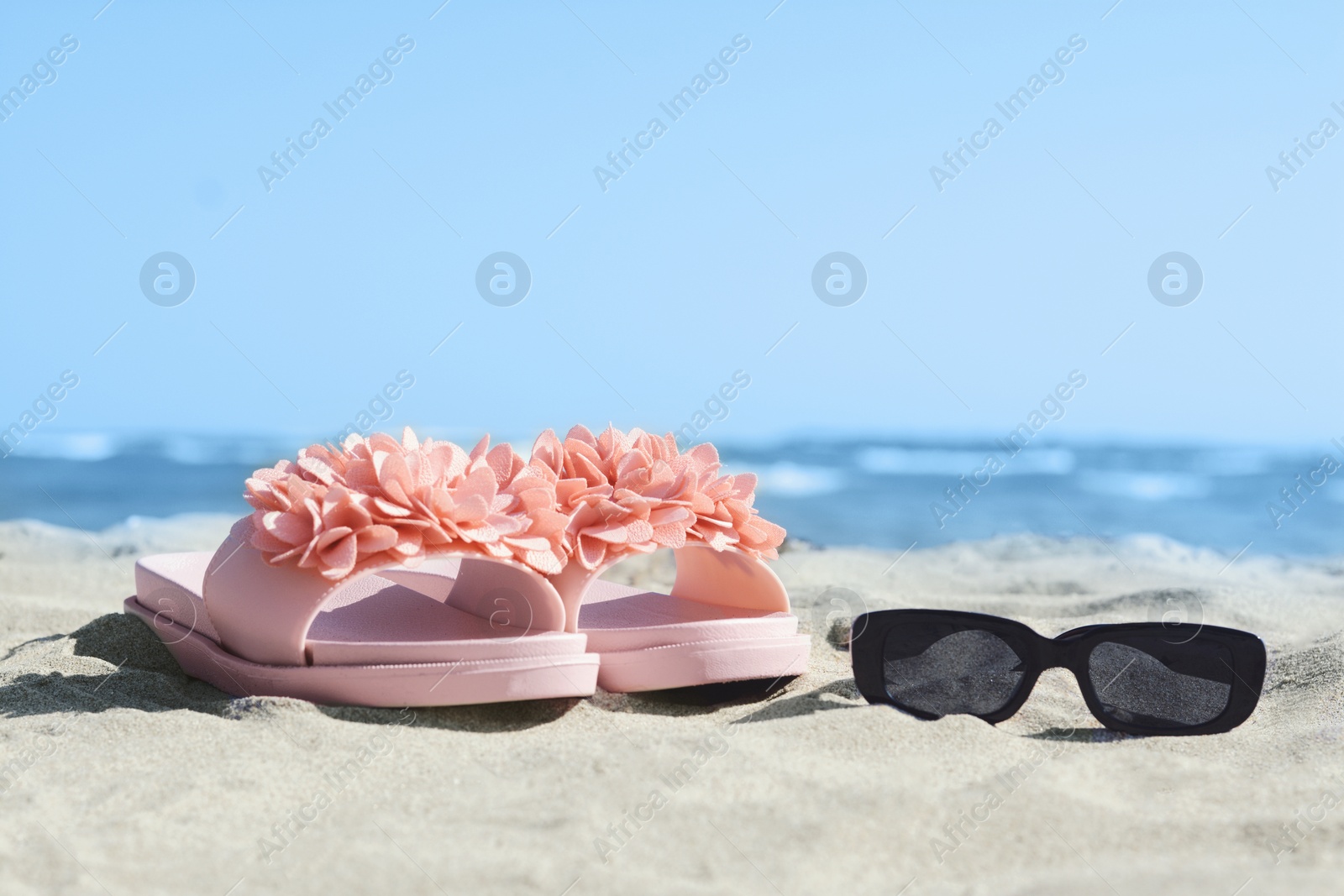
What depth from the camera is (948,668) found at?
105 inches

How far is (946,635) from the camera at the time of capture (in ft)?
8.84

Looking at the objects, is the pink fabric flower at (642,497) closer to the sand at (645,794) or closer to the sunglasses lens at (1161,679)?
the sand at (645,794)

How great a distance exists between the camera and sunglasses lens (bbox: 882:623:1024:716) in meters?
2.62

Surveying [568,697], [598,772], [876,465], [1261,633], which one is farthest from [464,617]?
[876,465]

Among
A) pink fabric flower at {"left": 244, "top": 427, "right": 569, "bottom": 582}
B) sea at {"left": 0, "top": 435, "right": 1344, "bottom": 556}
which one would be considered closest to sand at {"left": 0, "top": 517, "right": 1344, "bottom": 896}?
pink fabric flower at {"left": 244, "top": 427, "right": 569, "bottom": 582}

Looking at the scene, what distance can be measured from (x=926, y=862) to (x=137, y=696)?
207 cm

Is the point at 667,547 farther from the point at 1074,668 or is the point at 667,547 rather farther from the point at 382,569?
the point at 1074,668

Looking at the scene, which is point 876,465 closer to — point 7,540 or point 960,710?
point 7,540

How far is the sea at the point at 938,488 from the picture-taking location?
1390cm

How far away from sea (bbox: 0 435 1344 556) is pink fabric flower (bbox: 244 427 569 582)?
33.2 ft

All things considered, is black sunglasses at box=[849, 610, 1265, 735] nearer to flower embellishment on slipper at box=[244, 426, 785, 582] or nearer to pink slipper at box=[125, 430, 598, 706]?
flower embellishment on slipper at box=[244, 426, 785, 582]

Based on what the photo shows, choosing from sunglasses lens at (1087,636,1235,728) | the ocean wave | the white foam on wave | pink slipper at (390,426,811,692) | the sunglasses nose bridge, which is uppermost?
the ocean wave

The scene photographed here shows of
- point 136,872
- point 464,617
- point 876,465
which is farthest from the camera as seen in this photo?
point 876,465

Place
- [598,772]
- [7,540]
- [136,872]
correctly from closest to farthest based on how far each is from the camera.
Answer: [136,872]
[598,772]
[7,540]
